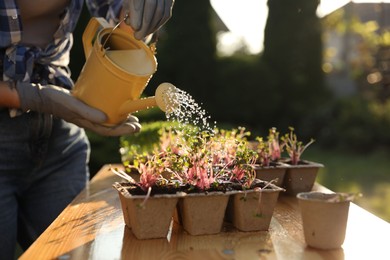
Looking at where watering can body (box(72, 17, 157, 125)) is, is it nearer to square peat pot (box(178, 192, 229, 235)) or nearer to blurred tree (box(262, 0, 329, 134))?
square peat pot (box(178, 192, 229, 235))

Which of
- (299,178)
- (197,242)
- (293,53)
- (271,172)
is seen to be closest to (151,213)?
(197,242)

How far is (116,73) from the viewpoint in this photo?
5.31 feet

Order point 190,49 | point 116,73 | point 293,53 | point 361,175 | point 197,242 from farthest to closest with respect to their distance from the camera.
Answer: point 293,53 < point 190,49 < point 361,175 < point 116,73 < point 197,242

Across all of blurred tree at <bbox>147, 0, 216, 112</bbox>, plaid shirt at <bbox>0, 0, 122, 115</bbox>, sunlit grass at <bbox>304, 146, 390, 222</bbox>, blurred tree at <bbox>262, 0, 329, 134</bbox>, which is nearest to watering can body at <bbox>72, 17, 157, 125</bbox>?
plaid shirt at <bbox>0, 0, 122, 115</bbox>

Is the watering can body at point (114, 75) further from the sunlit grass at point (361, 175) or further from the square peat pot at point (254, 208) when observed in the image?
the sunlit grass at point (361, 175)

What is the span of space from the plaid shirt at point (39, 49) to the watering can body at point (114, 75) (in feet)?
0.83

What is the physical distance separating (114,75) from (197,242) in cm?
54

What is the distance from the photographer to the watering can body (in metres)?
1.63

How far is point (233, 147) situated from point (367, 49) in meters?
12.4

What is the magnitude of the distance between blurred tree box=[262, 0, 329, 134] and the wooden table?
29.9ft

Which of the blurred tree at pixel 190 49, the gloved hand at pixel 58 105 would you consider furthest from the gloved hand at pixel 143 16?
the blurred tree at pixel 190 49

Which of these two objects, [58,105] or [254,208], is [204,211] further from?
[58,105]

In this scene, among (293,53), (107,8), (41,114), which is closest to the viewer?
(41,114)

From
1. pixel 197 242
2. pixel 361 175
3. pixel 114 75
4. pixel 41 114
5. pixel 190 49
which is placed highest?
pixel 190 49
